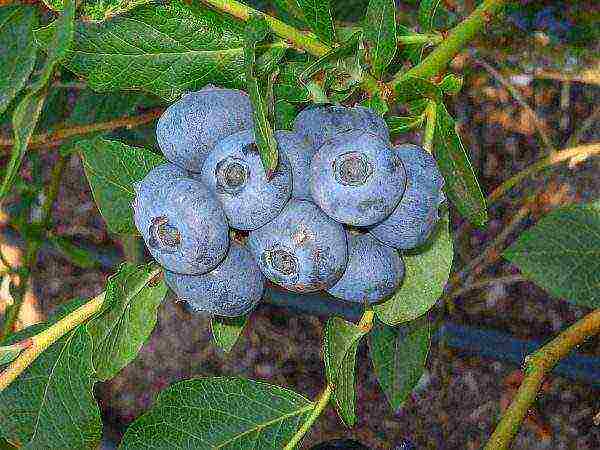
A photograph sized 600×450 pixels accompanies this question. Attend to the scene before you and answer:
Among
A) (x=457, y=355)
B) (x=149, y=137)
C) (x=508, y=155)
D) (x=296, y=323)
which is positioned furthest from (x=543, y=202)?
(x=149, y=137)

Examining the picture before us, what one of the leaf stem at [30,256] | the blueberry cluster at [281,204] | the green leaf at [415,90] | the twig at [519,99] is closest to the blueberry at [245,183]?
the blueberry cluster at [281,204]

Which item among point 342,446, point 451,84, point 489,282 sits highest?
point 451,84

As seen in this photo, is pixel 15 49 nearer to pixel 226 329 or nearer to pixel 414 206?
pixel 226 329

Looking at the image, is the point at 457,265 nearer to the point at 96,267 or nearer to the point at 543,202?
the point at 543,202

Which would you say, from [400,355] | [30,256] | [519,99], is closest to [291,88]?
[400,355]

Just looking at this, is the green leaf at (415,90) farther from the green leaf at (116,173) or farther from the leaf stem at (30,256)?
the leaf stem at (30,256)

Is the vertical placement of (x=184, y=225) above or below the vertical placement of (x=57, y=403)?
above

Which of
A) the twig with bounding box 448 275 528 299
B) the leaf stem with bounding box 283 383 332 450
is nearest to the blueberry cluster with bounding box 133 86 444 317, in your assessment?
the leaf stem with bounding box 283 383 332 450

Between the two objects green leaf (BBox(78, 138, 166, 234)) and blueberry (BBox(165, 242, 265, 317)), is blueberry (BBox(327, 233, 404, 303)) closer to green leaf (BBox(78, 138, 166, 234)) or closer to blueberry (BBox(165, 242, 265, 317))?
blueberry (BBox(165, 242, 265, 317))
